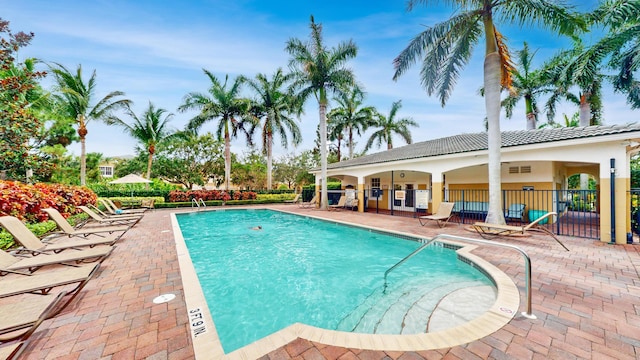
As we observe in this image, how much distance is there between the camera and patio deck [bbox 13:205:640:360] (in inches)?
106

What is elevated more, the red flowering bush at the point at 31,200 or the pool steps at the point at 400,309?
the red flowering bush at the point at 31,200

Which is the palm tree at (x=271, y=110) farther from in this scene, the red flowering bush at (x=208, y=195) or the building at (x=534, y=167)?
the building at (x=534, y=167)

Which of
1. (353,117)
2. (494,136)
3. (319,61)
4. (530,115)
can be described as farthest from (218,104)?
(530,115)

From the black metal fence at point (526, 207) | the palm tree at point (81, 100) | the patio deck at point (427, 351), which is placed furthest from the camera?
the palm tree at point (81, 100)

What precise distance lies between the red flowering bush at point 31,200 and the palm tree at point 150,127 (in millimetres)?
18762

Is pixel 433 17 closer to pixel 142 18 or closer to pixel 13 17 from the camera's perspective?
pixel 142 18

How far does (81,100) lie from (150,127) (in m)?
7.90

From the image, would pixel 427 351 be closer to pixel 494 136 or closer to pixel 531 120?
pixel 494 136

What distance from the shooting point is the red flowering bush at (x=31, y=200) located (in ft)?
21.1

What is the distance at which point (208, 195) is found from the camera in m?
23.2

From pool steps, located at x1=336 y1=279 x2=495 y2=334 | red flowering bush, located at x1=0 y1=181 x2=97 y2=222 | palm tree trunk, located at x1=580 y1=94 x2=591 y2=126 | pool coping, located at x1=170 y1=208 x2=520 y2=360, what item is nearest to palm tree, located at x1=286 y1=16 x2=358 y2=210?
red flowering bush, located at x1=0 y1=181 x2=97 y2=222

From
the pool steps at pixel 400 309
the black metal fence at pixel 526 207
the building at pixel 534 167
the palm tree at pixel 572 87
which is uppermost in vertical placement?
the palm tree at pixel 572 87

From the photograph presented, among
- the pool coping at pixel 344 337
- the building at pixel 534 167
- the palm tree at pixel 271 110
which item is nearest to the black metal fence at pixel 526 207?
the building at pixel 534 167

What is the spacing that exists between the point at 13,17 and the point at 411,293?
736 inches
